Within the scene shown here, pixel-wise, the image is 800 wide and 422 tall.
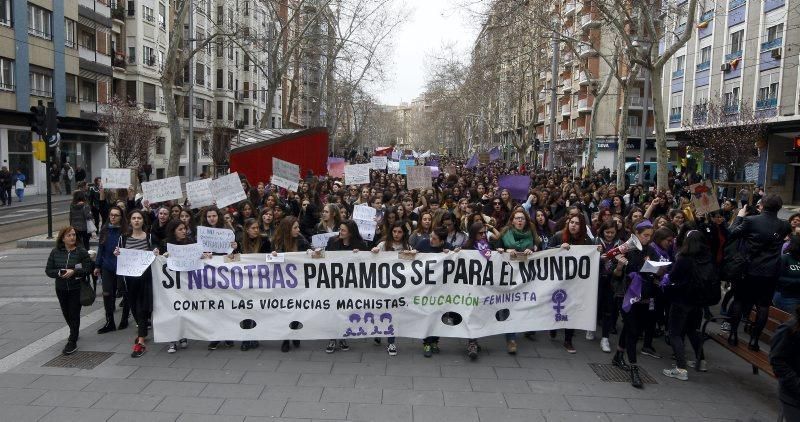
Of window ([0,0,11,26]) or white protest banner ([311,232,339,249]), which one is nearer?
white protest banner ([311,232,339,249])

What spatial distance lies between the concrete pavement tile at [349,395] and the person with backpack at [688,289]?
3.22 m

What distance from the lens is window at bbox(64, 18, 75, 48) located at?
33.7 metres

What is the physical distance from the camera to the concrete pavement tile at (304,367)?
251 inches

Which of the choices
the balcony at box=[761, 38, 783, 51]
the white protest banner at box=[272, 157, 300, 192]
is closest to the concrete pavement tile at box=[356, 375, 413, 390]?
the white protest banner at box=[272, 157, 300, 192]

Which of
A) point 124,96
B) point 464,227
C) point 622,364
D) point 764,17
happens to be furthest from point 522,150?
point 622,364

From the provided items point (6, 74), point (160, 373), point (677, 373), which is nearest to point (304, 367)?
point (160, 373)

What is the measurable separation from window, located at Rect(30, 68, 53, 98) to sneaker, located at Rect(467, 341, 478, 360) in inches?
1269

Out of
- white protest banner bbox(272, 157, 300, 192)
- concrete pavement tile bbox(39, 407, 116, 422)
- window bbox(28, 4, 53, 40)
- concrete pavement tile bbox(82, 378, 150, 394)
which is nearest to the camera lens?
concrete pavement tile bbox(39, 407, 116, 422)

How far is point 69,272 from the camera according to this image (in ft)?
21.6

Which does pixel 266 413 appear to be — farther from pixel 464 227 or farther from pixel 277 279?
pixel 464 227

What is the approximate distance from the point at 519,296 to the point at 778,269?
303 cm

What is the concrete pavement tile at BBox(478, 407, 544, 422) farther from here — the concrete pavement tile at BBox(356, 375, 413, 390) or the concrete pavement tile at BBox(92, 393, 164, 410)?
the concrete pavement tile at BBox(92, 393, 164, 410)

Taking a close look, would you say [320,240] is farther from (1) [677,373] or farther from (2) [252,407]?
(1) [677,373]

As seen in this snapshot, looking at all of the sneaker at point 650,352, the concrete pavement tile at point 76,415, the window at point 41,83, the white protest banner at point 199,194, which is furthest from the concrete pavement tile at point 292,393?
the window at point 41,83
